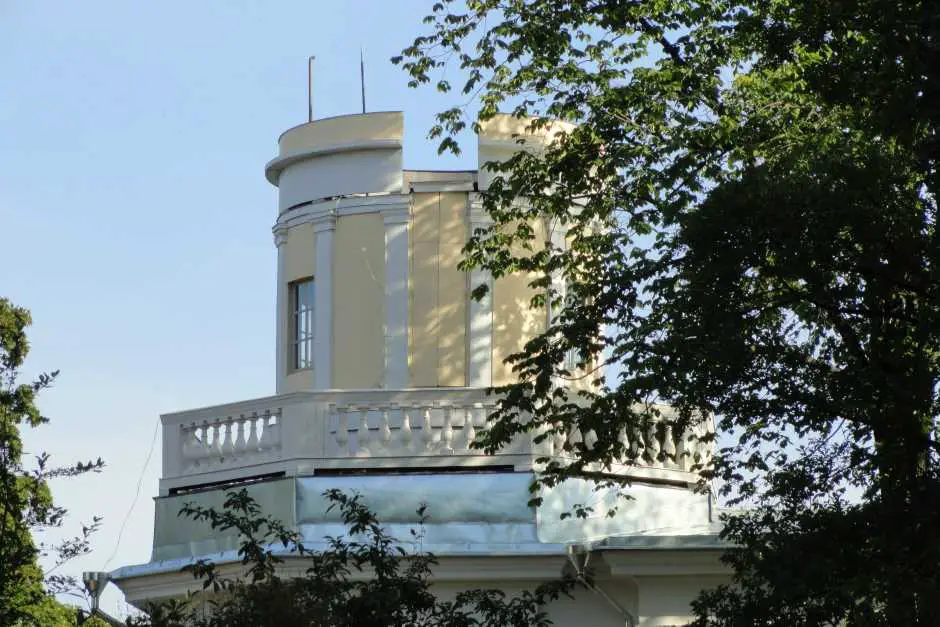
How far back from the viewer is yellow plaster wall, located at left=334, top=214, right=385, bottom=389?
24.6 m

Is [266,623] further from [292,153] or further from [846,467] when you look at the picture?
[292,153]

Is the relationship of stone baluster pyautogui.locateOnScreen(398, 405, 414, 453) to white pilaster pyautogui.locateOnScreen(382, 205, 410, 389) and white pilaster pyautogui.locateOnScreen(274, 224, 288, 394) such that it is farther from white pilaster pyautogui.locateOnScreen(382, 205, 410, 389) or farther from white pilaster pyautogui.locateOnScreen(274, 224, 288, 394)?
white pilaster pyautogui.locateOnScreen(274, 224, 288, 394)

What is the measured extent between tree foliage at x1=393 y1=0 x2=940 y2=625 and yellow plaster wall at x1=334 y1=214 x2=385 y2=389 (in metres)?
3.58

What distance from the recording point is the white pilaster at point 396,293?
2453 centimetres

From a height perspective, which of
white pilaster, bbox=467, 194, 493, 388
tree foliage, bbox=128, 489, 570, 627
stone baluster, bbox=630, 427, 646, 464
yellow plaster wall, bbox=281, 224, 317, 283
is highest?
yellow plaster wall, bbox=281, 224, 317, 283

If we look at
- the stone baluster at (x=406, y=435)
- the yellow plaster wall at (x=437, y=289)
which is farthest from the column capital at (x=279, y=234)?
the stone baluster at (x=406, y=435)

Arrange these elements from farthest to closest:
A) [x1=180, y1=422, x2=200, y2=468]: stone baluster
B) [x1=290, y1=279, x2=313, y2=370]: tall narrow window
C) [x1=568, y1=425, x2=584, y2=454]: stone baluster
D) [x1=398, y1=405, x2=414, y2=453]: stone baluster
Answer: [x1=290, y1=279, x2=313, y2=370]: tall narrow window, [x1=180, y1=422, x2=200, y2=468]: stone baluster, [x1=398, y1=405, x2=414, y2=453]: stone baluster, [x1=568, y1=425, x2=584, y2=454]: stone baluster

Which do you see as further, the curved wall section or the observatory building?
the curved wall section

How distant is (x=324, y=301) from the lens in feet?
81.8

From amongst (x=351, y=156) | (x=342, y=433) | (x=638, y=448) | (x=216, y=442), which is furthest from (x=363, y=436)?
(x=351, y=156)

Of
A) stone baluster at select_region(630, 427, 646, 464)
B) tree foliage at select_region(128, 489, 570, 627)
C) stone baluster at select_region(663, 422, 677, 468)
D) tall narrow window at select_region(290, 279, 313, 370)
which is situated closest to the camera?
tree foliage at select_region(128, 489, 570, 627)

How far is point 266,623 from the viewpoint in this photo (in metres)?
14.4

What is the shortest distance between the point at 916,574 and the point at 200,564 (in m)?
5.48

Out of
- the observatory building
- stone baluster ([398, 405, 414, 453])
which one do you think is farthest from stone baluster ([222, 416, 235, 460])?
stone baluster ([398, 405, 414, 453])
